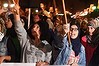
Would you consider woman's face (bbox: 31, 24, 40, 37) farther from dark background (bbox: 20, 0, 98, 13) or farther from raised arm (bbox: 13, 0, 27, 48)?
dark background (bbox: 20, 0, 98, 13)

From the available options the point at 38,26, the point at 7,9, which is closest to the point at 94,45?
the point at 38,26

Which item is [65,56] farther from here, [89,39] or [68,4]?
[68,4]

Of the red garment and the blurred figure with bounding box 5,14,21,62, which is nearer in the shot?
the blurred figure with bounding box 5,14,21,62

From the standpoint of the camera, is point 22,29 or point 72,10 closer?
point 22,29

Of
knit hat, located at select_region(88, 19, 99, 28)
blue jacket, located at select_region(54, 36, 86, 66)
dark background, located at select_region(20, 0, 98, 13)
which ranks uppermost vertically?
dark background, located at select_region(20, 0, 98, 13)

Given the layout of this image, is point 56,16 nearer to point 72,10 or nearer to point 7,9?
point 72,10

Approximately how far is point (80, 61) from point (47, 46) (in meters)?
0.34

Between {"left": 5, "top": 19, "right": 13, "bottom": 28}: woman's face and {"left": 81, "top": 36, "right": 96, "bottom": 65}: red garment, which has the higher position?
{"left": 5, "top": 19, "right": 13, "bottom": 28}: woman's face

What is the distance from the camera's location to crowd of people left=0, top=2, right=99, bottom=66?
2.71m

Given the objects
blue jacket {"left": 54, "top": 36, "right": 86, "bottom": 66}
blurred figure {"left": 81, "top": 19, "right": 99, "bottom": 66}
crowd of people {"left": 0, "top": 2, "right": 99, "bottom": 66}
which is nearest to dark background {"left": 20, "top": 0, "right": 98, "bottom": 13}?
crowd of people {"left": 0, "top": 2, "right": 99, "bottom": 66}

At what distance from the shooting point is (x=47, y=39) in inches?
110

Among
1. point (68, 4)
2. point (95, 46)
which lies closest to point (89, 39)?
point (95, 46)

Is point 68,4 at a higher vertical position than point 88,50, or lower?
higher

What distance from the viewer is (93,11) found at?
2816mm
